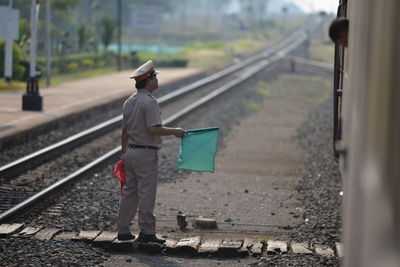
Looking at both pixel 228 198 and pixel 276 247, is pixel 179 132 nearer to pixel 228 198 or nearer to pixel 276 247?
pixel 276 247

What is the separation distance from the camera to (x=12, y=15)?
19609 mm

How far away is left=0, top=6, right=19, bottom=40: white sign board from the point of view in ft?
63.9

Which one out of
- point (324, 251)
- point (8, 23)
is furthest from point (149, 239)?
point (8, 23)

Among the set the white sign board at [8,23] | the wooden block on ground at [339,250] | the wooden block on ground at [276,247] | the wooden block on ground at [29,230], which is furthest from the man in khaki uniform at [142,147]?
the white sign board at [8,23]

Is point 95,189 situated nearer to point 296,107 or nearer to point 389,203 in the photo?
point 389,203

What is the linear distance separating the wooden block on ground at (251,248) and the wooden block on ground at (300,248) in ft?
0.96

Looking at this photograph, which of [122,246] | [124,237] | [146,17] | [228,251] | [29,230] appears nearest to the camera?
[228,251]

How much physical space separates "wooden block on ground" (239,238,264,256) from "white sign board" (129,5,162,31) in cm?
3620

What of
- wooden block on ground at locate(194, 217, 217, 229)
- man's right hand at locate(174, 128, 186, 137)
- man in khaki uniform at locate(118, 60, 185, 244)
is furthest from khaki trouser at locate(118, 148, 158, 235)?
wooden block on ground at locate(194, 217, 217, 229)

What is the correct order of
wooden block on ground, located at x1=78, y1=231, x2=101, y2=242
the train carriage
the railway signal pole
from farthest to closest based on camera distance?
the railway signal pole → wooden block on ground, located at x1=78, y1=231, x2=101, y2=242 → the train carriage

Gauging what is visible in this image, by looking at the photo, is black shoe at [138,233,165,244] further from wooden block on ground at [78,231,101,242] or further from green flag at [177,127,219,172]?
green flag at [177,127,219,172]

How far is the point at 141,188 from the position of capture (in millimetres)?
7121

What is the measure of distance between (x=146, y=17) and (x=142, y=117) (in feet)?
120

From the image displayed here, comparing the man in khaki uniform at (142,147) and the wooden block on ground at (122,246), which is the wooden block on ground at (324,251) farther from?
the wooden block on ground at (122,246)
